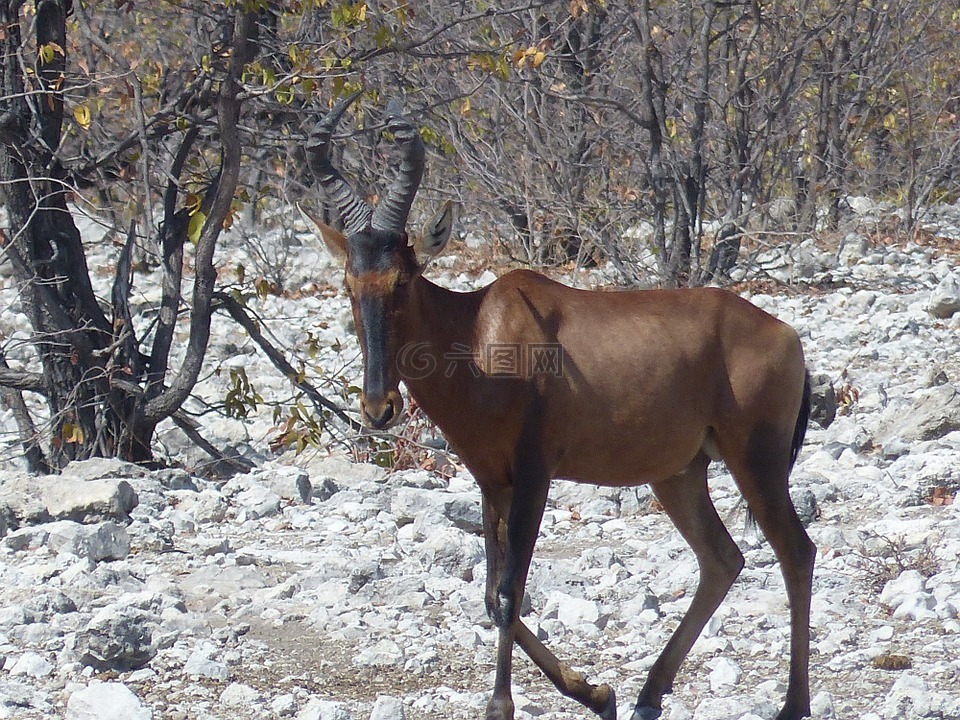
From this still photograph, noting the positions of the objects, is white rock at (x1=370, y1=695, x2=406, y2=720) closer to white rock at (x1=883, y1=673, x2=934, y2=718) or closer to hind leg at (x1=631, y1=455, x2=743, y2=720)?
hind leg at (x1=631, y1=455, x2=743, y2=720)

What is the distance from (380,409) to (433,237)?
843mm

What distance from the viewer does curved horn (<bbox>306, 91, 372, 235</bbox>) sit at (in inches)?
231

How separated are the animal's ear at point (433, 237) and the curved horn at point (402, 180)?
0.11 metres

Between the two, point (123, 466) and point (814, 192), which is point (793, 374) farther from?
point (814, 192)

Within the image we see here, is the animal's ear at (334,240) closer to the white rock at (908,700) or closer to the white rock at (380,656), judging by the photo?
the white rock at (380,656)

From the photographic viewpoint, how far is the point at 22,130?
9555mm

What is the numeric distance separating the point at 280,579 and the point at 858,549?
3.09 meters

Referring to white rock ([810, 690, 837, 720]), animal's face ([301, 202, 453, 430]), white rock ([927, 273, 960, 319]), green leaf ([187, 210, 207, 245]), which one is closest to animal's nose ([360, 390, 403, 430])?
animal's face ([301, 202, 453, 430])

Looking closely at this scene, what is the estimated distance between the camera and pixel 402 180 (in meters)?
5.95

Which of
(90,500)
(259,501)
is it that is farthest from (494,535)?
(90,500)

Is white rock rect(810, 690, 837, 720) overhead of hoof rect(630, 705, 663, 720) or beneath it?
overhead

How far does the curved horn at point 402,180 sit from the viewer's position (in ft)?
19.0

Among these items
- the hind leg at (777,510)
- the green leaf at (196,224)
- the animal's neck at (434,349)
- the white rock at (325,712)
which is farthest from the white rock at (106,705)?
the green leaf at (196,224)

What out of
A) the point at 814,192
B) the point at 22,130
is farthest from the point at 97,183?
the point at 814,192
